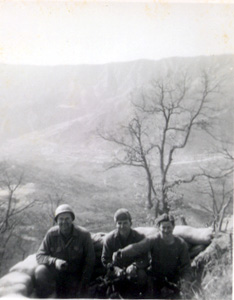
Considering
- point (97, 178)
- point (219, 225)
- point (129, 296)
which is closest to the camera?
point (129, 296)

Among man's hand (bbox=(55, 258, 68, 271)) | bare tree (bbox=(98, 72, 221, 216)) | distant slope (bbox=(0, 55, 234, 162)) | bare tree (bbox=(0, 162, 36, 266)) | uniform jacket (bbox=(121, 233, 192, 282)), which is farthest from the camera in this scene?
distant slope (bbox=(0, 55, 234, 162))

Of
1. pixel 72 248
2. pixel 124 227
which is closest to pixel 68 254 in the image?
pixel 72 248

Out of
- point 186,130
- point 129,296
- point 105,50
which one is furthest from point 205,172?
point 105,50

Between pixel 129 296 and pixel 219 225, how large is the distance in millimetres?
1705

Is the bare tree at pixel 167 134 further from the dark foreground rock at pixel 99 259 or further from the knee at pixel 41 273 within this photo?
the knee at pixel 41 273

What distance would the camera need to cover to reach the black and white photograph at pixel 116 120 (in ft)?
17.3

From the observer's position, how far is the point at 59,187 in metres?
5.33

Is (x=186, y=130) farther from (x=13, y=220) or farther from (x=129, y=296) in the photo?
(x=13, y=220)

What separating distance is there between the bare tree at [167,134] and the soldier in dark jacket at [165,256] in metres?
1.11

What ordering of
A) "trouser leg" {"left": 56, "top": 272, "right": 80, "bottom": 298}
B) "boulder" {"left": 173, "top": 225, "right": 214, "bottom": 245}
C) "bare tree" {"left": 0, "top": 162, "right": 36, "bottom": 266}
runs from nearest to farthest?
"trouser leg" {"left": 56, "top": 272, "right": 80, "bottom": 298}, "boulder" {"left": 173, "top": 225, "right": 214, "bottom": 245}, "bare tree" {"left": 0, "top": 162, "right": 36, "bottom": 266}

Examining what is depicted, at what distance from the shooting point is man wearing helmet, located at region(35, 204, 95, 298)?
4289 millimetres

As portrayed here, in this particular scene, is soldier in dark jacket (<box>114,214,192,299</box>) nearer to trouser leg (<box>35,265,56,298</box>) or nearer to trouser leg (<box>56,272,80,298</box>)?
trouser leg (<box>56,272,80,298</box>)

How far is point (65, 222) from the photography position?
169 inches

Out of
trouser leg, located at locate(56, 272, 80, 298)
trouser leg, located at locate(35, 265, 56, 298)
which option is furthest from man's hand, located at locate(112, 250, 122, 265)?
trouser leg, located at locate(35, 265, 56, 298)
